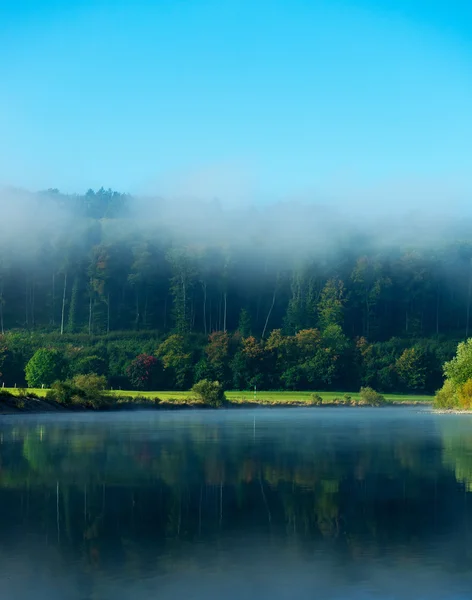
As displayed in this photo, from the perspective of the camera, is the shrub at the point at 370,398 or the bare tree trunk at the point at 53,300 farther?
the bare tree trunk at the point at 53,300

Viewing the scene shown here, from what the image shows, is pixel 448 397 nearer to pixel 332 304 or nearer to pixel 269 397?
pixel 269 397

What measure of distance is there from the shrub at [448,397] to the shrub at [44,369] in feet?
165

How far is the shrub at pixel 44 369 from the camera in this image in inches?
4616

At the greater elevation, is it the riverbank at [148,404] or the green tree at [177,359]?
the green tree at [177,359]

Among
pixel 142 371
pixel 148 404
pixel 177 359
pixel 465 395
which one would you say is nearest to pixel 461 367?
pixel 465 395

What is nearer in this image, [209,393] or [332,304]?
[209,393]

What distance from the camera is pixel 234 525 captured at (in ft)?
63.2

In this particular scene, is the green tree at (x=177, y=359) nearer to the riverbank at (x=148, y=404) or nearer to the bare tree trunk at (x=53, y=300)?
the riverbank at (x=148, y=404)

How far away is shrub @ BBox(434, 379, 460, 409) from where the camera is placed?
97.4 metres

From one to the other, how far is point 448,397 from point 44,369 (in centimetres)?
5332

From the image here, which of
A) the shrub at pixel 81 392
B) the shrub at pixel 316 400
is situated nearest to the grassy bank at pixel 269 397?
the shrub at pixel 316 400

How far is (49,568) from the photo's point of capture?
49.2 feet

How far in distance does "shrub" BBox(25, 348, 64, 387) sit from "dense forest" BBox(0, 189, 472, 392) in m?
13.9

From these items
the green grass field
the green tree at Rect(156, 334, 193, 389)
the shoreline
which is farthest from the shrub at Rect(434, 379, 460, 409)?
the green tree at Rect(156, 334, 193, 389)
